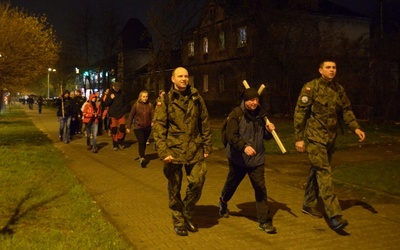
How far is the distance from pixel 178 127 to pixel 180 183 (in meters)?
0.70

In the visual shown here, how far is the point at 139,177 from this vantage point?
32.0ft

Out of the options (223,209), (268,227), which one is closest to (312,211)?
(268,227)

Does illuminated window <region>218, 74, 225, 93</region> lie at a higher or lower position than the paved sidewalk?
higher

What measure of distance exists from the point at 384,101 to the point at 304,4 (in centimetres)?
595

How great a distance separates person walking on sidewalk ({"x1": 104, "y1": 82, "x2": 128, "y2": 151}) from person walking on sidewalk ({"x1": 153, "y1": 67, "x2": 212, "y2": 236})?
8042 mm

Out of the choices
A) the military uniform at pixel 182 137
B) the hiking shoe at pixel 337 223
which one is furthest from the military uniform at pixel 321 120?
the military uniform at pixel 182 137

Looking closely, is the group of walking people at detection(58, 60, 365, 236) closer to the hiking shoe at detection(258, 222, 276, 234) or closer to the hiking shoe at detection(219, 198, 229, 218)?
the hiking shoe at detection(258, 222, 276, 234)

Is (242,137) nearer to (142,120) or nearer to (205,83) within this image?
(142,120)

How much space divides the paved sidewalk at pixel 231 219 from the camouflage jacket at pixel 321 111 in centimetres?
118

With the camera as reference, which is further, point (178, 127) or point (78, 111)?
point (78, 111)

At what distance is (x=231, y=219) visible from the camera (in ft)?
21.3

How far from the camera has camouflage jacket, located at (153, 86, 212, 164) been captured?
561 centimetres

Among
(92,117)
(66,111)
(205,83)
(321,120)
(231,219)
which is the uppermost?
(205,83)

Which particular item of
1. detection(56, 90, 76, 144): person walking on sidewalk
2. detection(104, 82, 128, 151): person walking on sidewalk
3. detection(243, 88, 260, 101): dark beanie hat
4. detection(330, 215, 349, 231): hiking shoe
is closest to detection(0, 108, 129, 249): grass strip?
detection(243, 88, 260, 101): dark beanie hat
